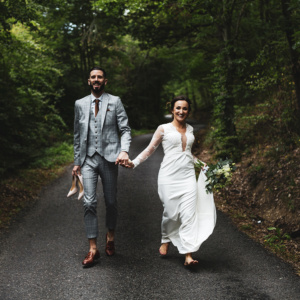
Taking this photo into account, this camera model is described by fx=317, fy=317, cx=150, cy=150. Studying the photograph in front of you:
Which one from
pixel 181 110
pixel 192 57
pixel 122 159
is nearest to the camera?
pixel 122 159

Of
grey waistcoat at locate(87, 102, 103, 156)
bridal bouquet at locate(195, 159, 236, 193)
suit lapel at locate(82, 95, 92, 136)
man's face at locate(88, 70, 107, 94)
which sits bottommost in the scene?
bridal bouquet at locate(195, 159, 236, 193)

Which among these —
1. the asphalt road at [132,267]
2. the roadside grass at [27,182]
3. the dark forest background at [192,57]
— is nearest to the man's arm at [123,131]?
the asphalt road at [132,267]

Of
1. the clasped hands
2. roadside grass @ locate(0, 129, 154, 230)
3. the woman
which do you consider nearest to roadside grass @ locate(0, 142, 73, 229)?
roadside grass @ locate(0, 129, 154, 230)

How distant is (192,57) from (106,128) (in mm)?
14852

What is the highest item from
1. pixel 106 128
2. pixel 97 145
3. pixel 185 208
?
pixel 106 128

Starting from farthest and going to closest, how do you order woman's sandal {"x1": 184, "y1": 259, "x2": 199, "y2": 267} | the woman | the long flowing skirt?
the woman
the long flowing skirt
woman's sandal {"x1": 184, "y1": 259, "x2": 199, "y2": 267}

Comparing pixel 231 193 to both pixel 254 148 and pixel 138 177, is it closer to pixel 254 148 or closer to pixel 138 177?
pixel 254 148

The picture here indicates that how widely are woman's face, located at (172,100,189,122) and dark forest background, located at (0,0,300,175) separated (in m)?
2.03

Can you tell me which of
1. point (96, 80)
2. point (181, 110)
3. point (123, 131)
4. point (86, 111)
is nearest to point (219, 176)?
point (181, 110)

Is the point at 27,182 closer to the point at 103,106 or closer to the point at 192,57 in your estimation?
the point at 103,106

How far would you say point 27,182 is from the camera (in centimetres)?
929

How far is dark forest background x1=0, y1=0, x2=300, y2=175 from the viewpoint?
7203 millimetres

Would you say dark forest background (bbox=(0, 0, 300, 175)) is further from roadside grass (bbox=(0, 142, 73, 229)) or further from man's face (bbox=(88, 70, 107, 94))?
man's face (bbox=(88, 70, 107, 94))

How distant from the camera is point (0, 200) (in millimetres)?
7336
